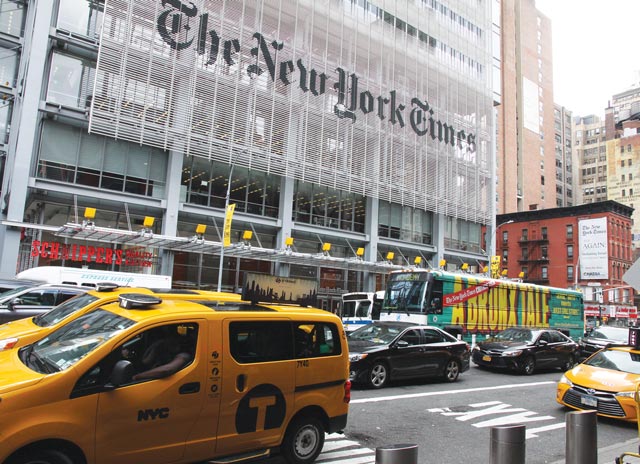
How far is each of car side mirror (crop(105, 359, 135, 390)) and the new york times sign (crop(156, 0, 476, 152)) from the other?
2577cm

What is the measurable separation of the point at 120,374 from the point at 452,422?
21.6 feet

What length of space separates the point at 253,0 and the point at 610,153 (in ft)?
330

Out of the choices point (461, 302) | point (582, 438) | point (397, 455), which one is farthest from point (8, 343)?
point (461, 302)

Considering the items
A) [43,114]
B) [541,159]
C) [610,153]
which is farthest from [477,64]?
[610,153]

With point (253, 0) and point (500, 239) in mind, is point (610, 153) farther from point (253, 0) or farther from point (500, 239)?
point (253, 0)

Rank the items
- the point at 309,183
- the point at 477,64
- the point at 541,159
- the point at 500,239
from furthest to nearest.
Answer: the point at 541,159
the point at 500,239
the point at 477,64
the point at 309,183

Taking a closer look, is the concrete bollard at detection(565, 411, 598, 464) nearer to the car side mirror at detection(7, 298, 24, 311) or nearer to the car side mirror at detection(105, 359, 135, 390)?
the car side mirror at detection(105, 359, 135, 390)

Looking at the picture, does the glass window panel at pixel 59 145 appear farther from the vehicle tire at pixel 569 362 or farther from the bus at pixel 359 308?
the vehicle tire at pixel 569 362

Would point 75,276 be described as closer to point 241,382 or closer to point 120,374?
point 241,382

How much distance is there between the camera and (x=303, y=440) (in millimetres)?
5852

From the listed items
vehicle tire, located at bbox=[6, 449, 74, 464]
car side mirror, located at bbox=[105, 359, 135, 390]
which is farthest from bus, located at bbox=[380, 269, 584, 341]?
vehicle tire, located at bbox=[6, 449, 74, 464]

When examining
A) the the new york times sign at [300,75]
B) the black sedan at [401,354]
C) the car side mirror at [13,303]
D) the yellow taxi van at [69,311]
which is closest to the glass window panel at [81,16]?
the the new york times sign at [300,75]

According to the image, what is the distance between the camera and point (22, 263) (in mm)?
23266

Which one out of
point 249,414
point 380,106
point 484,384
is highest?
point 380,106
